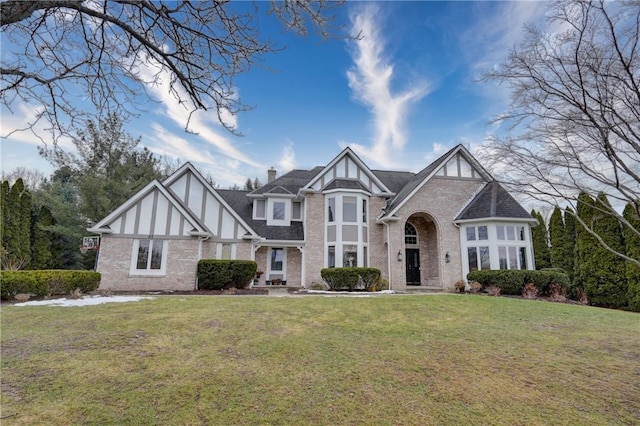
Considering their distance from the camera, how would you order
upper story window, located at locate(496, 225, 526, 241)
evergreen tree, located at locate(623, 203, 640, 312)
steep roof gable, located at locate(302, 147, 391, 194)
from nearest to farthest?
evergreen tree, located at locate(623, 203, 640, 312) < upper story window, located at locate(496, 225, 526, 241) < steep roof gable, located at locate(302, 147, 391, 194)

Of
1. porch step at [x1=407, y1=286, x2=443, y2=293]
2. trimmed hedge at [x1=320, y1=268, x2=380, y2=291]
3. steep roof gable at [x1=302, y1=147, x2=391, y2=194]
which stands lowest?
porch step at [x1=407, y1=286, x2=443, y2=293]

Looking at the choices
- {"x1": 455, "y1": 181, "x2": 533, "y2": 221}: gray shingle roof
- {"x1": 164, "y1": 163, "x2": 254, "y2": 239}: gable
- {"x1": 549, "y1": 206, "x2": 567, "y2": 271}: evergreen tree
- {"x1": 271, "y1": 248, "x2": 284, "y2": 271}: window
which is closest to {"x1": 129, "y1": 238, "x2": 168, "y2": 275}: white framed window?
{"x1": 164, "y1": 163, "x2": 254, "y2": 239}: gable

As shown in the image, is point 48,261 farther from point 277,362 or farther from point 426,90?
point 426,90

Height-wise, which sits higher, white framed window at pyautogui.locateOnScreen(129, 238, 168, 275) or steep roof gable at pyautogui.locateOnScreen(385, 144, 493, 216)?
steep roof gable at pyautogui.locateOnScreen(385, 144, 493, 216)

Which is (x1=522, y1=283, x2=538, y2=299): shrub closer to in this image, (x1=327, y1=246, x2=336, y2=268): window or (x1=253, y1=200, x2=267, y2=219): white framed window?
(x1=327, y1=246, x2=336, y2=268): window

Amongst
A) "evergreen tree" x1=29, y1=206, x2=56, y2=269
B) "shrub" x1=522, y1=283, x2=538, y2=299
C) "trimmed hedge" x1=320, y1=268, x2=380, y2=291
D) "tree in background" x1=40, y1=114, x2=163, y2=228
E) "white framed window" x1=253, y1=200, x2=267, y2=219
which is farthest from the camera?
"tree in background" x1=40, y1=114, x2=163, y2=228

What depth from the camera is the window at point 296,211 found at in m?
22.3

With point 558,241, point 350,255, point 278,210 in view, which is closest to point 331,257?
point 350,255

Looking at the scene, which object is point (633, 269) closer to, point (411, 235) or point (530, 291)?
point (530, 291)

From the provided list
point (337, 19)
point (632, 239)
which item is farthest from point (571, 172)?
point (632, 239)

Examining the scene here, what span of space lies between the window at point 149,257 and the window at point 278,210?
7.75m

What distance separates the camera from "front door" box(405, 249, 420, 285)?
69.5 feet

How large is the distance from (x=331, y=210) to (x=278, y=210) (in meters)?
3.94

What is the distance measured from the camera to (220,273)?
51.3 ft
